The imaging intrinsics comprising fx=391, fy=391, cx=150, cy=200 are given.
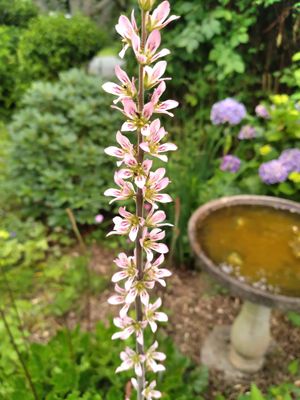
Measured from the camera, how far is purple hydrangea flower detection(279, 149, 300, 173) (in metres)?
2.56

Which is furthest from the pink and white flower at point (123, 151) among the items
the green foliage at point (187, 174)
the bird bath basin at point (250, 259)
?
the green foliage at point (187, 174)

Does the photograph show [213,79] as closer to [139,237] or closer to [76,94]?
[76,94]

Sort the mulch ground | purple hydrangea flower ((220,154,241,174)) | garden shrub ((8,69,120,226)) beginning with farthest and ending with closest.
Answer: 1. garden shrub ((8,69,120,226))
2. purple hydrangea flower ((220,154,241,174))
3. the mulch ground

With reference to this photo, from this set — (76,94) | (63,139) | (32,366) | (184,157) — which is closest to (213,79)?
(184,157)

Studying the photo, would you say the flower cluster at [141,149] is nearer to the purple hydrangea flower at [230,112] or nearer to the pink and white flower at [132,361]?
the pink and white flower at [132,361]

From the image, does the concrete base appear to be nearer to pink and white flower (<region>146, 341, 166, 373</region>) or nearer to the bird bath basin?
the bird bath basin

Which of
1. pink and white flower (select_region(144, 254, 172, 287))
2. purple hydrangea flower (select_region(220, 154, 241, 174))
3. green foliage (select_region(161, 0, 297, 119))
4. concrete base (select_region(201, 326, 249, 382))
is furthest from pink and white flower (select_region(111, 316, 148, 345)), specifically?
green foliage (select_region(161, 0, 297, 119))

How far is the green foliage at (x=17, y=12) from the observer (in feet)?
8.09

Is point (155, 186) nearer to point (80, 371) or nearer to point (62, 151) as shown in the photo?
point (80, 371)

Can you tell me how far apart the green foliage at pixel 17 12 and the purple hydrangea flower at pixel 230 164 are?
1681 millimetres

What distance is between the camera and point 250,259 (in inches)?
72.4

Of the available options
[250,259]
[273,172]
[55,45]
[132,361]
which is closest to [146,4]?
[132,361]

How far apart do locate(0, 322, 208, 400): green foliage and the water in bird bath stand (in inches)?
20.9

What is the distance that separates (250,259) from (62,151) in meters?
1.94
